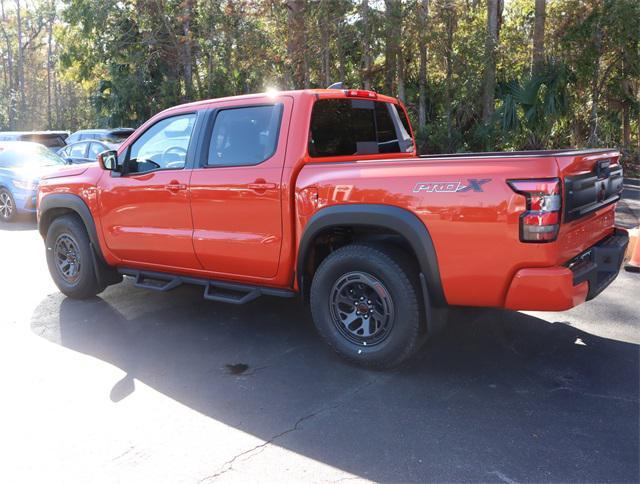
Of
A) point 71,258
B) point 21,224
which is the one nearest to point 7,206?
point 21,224

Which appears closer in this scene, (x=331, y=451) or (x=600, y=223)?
(x=331, y=451)

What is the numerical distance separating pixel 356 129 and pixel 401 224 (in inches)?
58.4

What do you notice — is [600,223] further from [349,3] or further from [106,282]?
[349,3]

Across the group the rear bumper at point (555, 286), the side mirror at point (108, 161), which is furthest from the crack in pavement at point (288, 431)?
the side mirror at point (108, 161)

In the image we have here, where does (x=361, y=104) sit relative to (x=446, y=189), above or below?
above

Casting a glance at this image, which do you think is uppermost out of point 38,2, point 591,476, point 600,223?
point 38,2

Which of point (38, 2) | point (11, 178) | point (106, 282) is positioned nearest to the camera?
point (106, 282)

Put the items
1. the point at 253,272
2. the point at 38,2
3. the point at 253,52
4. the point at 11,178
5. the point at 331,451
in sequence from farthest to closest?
the point at 38,2, the point at 253,52, the point at 11,178, the point at 253,272, the point at 331,451

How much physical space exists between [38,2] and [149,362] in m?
49.2

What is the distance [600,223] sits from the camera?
4121 mm

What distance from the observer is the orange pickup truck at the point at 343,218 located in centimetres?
343

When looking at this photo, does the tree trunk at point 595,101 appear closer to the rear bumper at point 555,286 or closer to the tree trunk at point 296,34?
the tree trunk at point 296,34

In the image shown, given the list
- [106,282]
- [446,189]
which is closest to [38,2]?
[106,282]

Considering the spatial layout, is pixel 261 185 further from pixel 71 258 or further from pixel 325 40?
pixel 325 40
